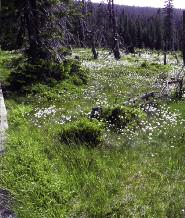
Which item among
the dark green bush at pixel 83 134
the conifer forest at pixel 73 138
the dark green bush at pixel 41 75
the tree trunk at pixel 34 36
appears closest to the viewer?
the conifer forest at pixel 73 138

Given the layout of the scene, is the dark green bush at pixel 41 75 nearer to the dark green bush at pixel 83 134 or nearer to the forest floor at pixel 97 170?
the forest floor at pixel 97 170

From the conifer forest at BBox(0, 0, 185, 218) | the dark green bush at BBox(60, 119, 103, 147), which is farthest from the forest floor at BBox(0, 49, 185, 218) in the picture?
the dark green bush at BBox(60, 119, 103, 147)

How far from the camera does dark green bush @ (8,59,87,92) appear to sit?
16.7m

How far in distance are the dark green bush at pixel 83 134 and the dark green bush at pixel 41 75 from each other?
22.9 feet

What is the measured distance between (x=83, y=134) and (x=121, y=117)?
5.73ft

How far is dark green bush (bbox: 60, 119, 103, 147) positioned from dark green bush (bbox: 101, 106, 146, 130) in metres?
1.04

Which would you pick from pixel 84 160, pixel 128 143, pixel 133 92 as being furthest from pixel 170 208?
pixel 133 92

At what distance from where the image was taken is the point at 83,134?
30.7 feet

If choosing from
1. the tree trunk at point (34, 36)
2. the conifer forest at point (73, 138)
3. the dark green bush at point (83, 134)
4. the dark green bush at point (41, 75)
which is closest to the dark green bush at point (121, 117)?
the conifer forest at point (73, 138)

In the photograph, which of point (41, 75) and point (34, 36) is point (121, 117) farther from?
point (34, 36)

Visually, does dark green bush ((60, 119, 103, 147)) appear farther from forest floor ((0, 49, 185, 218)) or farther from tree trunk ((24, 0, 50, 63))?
tree trunk ((24, 0, 50, 63))

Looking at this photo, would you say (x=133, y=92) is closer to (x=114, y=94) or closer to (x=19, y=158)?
(x=114, y=94)

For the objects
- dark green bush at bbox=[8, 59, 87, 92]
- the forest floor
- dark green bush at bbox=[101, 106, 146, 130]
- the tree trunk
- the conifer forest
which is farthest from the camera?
the tree trunk

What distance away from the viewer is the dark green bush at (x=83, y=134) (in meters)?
9.09
